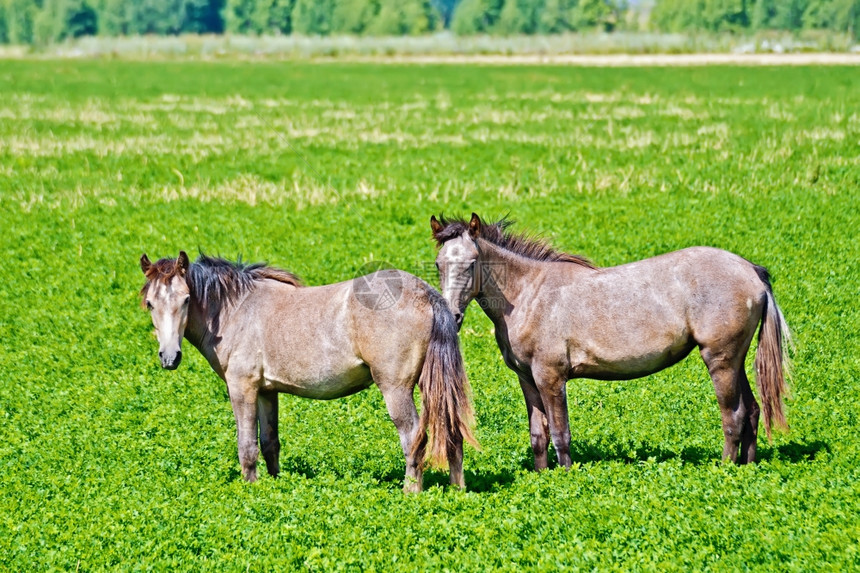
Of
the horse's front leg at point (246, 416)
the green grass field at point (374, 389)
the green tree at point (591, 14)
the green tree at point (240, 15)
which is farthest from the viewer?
the green tree at point (240, 15)

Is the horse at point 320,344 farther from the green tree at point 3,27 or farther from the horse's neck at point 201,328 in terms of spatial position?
the green tree at point 3,27

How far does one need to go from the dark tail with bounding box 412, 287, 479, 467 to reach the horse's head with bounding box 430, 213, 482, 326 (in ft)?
0.94

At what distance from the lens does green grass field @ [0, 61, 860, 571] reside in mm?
8297

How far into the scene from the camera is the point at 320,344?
30.6 feet

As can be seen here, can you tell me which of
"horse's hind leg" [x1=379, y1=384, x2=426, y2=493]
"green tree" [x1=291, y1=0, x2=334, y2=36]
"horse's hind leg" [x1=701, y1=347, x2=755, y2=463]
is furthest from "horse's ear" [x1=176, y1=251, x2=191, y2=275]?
"green tree" [x1=291, y1=0, x2=334, y2=36]

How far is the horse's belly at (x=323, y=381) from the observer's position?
9336mm

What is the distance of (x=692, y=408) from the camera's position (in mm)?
12141

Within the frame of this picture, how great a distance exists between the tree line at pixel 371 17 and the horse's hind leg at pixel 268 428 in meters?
141

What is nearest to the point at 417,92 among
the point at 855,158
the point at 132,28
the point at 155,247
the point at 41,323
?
the point at 855,158

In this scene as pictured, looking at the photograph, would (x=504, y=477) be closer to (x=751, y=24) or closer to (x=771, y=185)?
(x=771, y=185)

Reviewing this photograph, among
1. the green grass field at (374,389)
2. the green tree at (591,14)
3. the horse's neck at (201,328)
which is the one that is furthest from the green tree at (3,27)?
the horse's neck at (201,328)

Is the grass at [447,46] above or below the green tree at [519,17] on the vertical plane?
below

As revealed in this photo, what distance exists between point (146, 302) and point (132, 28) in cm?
17336

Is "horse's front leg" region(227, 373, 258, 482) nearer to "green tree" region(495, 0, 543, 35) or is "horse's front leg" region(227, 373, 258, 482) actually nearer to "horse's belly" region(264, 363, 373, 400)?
"horse's belly" region(264, 363, 373, 400)
